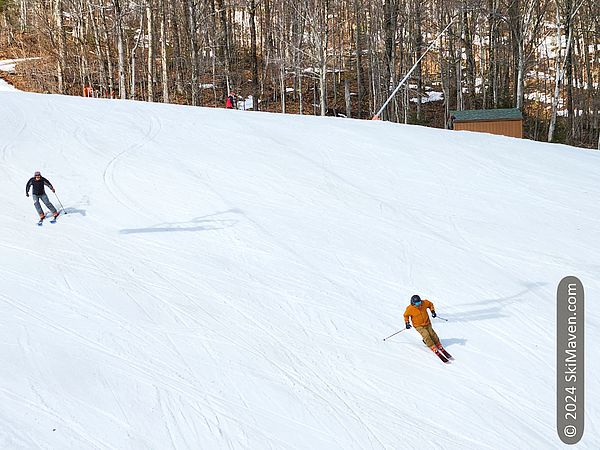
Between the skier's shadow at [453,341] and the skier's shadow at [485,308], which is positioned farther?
the skier's shadow at [485,308]

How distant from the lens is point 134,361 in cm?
792

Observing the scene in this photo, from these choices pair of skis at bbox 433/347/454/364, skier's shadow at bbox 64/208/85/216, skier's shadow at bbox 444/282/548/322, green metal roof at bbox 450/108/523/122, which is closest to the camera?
pair of skis at bbox 433/347/454/364

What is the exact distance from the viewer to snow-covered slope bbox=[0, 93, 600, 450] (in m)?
7.13

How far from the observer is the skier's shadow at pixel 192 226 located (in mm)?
12203

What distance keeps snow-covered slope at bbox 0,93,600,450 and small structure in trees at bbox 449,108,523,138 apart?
165 inches

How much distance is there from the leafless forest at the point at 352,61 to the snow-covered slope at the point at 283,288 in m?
16.0

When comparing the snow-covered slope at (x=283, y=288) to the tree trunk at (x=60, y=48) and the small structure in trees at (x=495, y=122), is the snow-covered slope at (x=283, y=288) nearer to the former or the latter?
the small structure in trees at (x=495, y=122)

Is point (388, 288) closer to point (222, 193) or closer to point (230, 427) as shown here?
point (230, 427)

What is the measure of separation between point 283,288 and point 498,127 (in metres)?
16.0

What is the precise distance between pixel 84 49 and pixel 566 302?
34247 mm

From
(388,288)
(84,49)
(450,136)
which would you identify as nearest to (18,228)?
(388,288)

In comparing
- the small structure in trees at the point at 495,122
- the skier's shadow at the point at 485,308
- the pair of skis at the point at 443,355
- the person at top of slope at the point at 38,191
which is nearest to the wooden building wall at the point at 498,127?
the small structure in trees at the point at 495,122

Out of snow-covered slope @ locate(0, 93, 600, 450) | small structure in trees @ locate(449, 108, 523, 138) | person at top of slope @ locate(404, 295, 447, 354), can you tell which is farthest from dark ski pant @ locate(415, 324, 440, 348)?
small structure in trees @ locate(449, 108, 523, 138)

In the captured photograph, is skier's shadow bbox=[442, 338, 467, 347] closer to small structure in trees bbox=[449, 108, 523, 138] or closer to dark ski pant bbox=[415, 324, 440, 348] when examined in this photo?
dark ski pant bbox=[415, 324, 440, 348]
